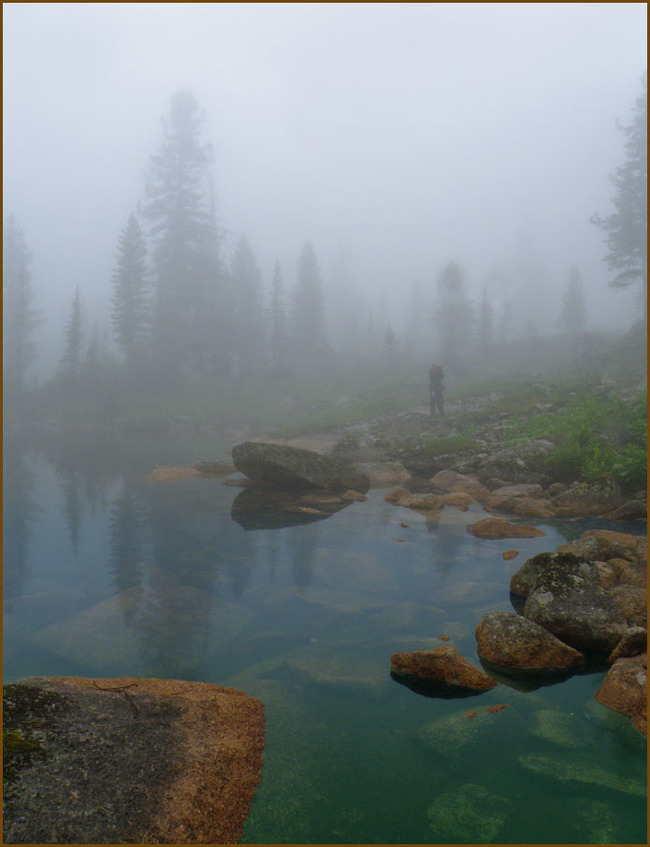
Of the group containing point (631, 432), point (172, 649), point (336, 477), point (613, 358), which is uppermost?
point (613, 358)

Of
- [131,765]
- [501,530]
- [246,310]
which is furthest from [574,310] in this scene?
[131,765]

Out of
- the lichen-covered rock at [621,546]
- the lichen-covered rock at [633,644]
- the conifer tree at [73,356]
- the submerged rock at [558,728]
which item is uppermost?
the conifer tree at [73,356]

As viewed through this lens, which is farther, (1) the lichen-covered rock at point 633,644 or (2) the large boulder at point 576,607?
(2) the large boulder at point 576,607

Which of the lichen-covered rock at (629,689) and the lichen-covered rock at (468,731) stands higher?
the lichen-covered rock at (629,689)

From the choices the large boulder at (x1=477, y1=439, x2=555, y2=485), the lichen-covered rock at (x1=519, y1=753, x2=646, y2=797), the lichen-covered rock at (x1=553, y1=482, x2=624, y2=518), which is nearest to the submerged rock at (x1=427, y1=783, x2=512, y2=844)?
the lichen-covered rock at (x1=519, y1=753, x2=646, y2=797)

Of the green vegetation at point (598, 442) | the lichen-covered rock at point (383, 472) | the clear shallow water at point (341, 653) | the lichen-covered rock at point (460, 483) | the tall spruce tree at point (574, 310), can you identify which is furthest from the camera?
the tall spruce tree at point (574, 310)

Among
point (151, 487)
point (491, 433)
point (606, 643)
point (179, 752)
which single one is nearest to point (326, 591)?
point (606, 643)

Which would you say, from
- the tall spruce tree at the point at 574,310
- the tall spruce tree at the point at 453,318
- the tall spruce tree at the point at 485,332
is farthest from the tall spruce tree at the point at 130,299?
the tall spruce tree at the point at 574,310

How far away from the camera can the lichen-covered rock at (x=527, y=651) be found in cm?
522

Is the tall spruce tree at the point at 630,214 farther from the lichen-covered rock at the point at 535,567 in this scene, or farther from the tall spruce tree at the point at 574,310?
the lichen-covered rock at the point at 535,567

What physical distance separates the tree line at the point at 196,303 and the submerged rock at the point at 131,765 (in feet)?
128

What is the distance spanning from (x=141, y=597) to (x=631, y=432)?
11.6m

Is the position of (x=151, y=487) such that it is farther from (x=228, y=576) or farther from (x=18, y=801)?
(x=18, y=801)

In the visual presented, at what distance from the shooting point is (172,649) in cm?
589
